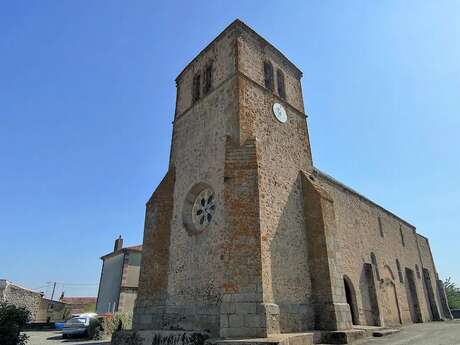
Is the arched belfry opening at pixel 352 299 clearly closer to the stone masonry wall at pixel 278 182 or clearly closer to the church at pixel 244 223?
the church at pixel 244 223

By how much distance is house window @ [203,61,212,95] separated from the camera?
534 inches

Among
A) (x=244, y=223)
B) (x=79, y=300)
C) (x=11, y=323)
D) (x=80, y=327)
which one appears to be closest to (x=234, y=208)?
(x=244, y=223)

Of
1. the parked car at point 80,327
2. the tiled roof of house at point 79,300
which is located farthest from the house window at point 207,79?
the tiled roof of house at point 79,300

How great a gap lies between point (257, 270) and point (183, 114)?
8444 mm

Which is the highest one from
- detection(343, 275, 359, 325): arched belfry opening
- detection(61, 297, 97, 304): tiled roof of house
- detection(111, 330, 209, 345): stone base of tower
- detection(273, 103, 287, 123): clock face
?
detection(273, 103, 287, 123): clock face

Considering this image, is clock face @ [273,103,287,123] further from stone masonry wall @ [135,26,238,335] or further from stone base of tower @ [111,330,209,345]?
stone base of tower @ [111,330,209,345]

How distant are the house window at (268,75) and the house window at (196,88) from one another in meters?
3.10

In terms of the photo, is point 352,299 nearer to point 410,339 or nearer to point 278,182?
point 410,339

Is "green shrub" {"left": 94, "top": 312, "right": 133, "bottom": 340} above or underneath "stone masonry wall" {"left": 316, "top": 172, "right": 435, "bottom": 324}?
underneath

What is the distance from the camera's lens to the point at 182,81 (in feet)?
51.4

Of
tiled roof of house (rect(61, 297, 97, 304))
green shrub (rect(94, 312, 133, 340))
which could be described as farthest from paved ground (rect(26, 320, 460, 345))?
tiled roof of house (rect(61, 297, 97, 304))

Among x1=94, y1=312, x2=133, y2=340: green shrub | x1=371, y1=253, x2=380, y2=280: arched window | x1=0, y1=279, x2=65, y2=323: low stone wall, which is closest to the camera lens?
x1=94, y1=312, x2=133, y2=340: green shrub

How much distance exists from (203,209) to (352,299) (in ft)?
27.3

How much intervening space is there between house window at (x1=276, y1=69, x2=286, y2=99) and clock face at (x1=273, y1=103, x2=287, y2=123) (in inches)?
38.7
